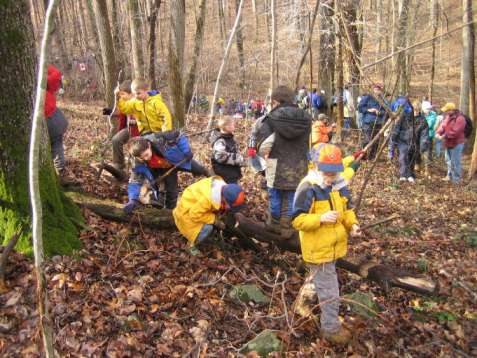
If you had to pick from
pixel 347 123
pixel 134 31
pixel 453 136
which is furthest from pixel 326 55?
pixel 134 31

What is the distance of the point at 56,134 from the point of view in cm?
589

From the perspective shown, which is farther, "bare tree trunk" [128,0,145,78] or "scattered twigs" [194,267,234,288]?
"bare tree trunk" [128,0,145,78]

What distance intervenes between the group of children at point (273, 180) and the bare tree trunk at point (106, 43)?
5.66 feet

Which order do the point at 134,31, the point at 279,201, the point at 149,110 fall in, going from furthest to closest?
the point at 134,31 < the point at 149,110 < the point at 279,201

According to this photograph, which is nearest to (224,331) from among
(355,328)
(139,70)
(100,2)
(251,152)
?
(355,328)

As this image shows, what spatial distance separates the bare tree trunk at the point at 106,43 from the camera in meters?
7.43

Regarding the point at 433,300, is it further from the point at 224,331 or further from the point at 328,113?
the point at 328,113

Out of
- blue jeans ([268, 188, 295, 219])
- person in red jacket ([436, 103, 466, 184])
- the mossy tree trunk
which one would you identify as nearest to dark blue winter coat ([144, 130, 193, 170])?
blue jeans ([268, 188, 295, 219])

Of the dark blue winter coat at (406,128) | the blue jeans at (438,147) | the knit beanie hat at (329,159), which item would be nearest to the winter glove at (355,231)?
the knit beanie hat at (329,159)

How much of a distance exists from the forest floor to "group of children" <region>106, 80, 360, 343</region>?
360 mm

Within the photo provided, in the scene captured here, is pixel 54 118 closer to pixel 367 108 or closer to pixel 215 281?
pixel 215 281

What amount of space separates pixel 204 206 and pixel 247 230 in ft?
2.35

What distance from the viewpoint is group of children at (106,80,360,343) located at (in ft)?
13.1

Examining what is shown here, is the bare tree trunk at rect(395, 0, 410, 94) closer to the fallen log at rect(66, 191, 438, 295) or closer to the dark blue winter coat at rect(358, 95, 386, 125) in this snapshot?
the dark blue winter coat at rect(358, 95, 386, 125)
